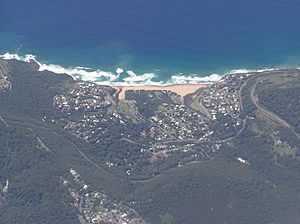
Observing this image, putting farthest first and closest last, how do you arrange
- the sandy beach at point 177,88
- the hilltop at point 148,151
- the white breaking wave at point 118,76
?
the white breaking wave at point 118,76 < the sandy beach at point 177,88 < the hilltop at point 148,151

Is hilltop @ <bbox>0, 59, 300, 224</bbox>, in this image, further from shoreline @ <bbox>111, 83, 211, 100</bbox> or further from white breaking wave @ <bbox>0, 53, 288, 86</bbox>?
white breaking wave @ <bbox>0, 53, 288, 86</bbox>

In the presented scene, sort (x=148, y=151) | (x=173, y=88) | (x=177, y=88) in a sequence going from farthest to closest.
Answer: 1. (x=173, y=88)
2. (x=177, y=88)
3. (x=148, y=151)

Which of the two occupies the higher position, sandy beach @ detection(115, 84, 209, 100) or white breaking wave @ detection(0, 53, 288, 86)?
white breaking wave @ detection(0, 53, 288, 86)

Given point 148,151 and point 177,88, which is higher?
point 177,88

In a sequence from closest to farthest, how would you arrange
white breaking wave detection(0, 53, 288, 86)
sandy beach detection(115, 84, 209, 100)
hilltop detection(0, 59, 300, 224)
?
hilltop detection(0, 59, 300, 224)
sandy beach detection(115, 84, 209, 100)
white breaking wave detection(0, 53, 288, 86)

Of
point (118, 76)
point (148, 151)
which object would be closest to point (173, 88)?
point (118, 76)

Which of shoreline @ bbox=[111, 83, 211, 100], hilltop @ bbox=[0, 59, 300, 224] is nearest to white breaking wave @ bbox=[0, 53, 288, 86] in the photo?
shoreline @ bbox=[111, 83, 211, 100]

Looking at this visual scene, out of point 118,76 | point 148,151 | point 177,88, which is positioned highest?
point 118,76

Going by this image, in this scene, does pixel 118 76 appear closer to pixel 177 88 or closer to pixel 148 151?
pixel 177 88

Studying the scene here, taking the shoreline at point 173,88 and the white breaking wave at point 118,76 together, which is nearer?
the shoreline at point 173,88

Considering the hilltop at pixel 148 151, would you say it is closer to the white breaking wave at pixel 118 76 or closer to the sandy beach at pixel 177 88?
the sandy beach at pixel 177 88

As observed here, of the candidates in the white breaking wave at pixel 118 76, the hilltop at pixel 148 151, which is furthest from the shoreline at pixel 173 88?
the hilltop at pixel 148 151
